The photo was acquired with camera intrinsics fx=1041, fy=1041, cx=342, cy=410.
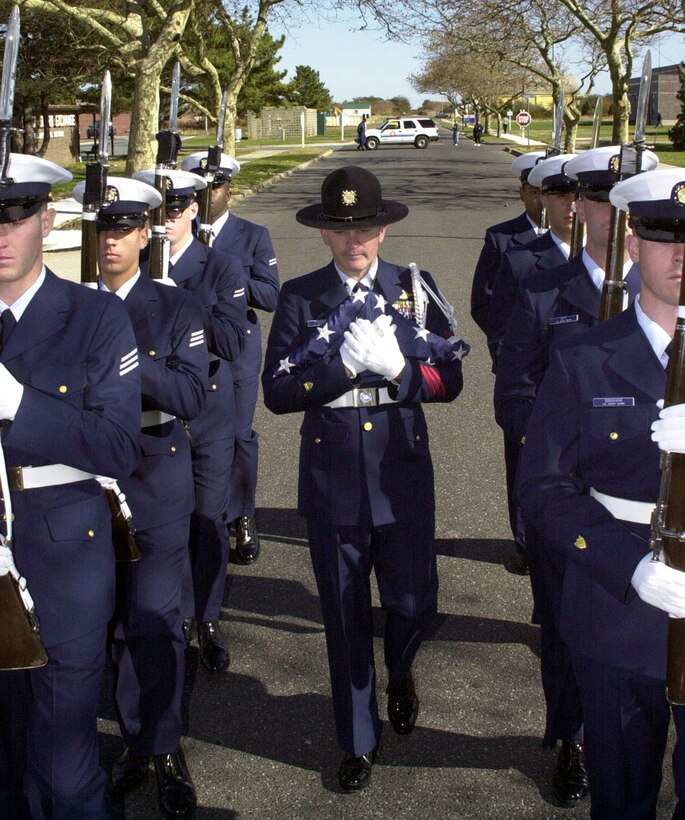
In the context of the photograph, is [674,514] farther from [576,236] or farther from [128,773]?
[576,236]

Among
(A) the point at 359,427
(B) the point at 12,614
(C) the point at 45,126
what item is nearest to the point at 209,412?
(A) the point at 359,427

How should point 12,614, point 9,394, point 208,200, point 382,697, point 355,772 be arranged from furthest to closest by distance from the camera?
point 208,200 < point 382,697 < point 355,772 < point 12,614 < point 9,394

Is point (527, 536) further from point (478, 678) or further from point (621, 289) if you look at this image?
point (621, 289)

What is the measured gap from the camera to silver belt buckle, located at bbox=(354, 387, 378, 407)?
381 centimetres

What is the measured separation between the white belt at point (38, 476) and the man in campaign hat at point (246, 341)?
282cm

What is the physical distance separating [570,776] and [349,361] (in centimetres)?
168

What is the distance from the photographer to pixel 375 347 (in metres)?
3.54

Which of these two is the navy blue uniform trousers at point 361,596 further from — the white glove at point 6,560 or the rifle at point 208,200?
the rifle at point 208,200

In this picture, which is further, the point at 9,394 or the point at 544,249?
the point at 544,249

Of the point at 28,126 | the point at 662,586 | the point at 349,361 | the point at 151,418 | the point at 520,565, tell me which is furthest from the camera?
the point at 28,126

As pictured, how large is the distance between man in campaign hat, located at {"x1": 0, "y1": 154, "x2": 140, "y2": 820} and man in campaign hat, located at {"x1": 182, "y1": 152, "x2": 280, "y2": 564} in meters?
2.72

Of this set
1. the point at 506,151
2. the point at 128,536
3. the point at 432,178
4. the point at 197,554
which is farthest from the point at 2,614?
the point at 506,151

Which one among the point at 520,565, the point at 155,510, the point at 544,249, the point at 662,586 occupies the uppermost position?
the point at 544,249

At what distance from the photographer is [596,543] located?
263cm
